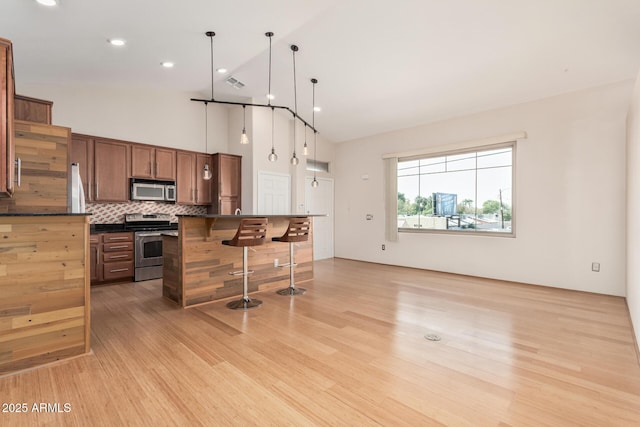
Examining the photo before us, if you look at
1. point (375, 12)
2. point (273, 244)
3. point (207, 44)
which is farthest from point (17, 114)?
point (375, 12)

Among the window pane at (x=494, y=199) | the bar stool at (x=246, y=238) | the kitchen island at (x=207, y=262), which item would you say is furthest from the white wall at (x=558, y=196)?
the bar stool at (x=246, y=238)

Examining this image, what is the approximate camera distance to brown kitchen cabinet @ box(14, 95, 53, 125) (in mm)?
3641

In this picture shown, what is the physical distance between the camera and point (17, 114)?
3627 millimetres

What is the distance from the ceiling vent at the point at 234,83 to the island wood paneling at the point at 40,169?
2596mm

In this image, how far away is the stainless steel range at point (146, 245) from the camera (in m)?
5.22

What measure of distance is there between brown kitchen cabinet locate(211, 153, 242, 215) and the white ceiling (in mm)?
1516

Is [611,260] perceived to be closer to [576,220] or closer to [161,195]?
[576,220]

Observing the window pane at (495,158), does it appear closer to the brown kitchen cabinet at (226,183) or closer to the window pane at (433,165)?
the window pane at (433,165)

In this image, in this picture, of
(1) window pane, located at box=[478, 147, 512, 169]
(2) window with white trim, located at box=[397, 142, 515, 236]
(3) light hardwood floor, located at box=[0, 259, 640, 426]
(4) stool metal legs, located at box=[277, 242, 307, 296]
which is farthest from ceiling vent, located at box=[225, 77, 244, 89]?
(1) window pane, located at box=[478, 147, 512, 169]

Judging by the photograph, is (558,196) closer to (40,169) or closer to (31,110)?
(40,169)

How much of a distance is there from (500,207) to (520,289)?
1401 mm

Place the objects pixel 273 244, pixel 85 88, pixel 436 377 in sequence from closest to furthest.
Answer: pixel 436 377 → pixel 273 244 → pixel 85 88

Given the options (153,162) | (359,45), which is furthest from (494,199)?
(153,162)

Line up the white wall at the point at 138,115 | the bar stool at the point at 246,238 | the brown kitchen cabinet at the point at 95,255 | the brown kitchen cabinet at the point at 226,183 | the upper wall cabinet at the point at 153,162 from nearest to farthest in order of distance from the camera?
the bar stool at the point at 246,238, the brown kitchen cabinet at the point at 95,255, the white wall at the point at 138,115, the upper wall cabinet at the point at 153,162, the brown kitchen cabinet at the point at 226,183
